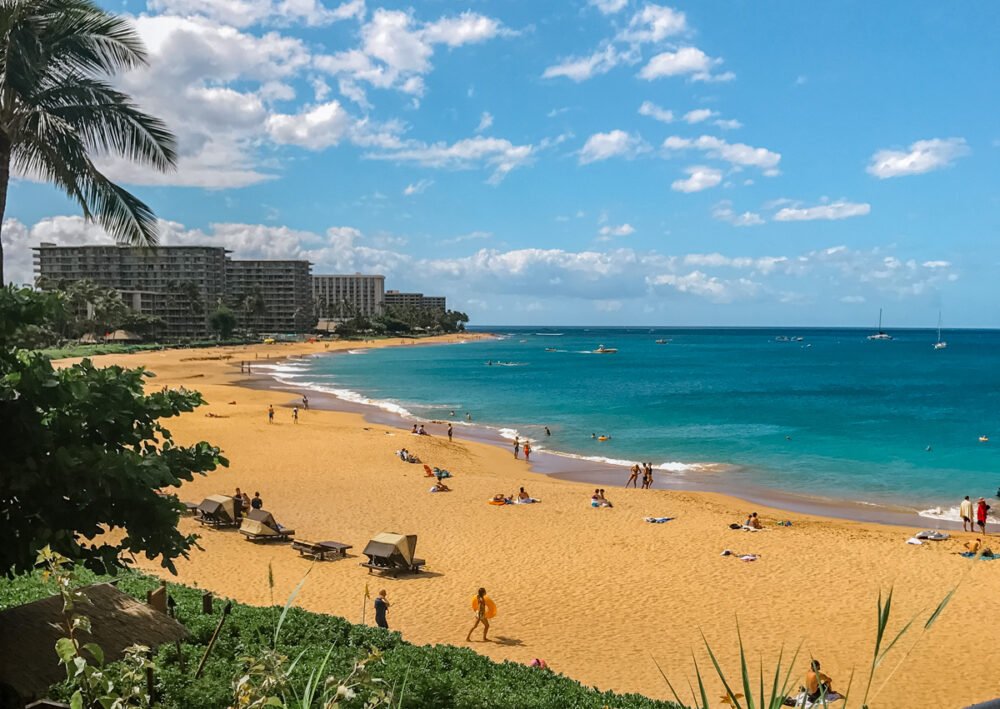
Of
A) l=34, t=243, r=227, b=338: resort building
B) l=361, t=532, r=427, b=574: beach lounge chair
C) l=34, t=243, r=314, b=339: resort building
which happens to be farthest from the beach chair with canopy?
l=34, t=243, r=227, b=338: resort building

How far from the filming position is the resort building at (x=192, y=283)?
A: 14188cm

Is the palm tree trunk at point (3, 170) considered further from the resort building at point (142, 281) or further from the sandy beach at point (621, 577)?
the resort building at point (142, 281)

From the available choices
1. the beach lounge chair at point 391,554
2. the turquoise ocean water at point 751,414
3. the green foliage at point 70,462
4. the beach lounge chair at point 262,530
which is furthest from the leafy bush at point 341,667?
the turquoise ocean water at point 751,414

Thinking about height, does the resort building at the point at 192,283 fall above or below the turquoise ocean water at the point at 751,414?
above

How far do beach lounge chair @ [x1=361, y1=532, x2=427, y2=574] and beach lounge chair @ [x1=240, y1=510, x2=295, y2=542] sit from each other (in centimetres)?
335

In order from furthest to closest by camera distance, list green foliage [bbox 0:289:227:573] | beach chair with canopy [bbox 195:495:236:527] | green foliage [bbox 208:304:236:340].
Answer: green foliage [bbox 208:304:236:340]
beach chair with canopy [bbox 195:495:236:527]
green foliage [bbox 0:289:227:573]

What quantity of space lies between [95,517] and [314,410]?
43.0 meters

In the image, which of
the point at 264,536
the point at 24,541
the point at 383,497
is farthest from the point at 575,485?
the point at 24,541

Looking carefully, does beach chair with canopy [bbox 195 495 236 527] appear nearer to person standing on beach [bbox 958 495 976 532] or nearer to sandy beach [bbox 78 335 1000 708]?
sandy beach [bbox 78 335 1000 708]

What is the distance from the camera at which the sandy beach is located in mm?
11953

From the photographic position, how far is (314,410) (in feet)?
153

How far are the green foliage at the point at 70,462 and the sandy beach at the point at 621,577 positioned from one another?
578cm

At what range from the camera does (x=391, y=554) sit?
1559cm

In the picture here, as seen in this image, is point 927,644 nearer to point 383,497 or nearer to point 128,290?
point 383,497
